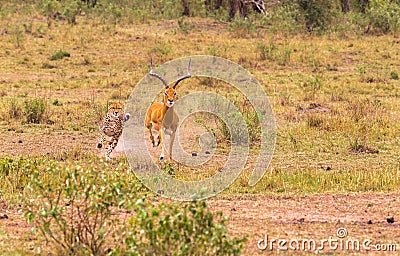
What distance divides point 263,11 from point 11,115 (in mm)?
16204

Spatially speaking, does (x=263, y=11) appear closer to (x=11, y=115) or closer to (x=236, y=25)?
(x=236, y=25)

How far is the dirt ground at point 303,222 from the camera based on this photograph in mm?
5727

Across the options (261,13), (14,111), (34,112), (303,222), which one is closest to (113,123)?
(34,112)

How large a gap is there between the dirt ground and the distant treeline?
1526cm

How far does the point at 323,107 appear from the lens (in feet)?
42.5

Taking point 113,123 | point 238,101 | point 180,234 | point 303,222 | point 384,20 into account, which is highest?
point 180,234

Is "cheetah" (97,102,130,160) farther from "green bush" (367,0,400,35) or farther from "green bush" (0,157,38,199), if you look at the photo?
"green bush" (367,0,400,35)

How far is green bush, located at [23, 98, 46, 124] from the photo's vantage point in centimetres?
1127

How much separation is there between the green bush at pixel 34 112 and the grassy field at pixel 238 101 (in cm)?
2

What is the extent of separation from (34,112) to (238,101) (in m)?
3.14

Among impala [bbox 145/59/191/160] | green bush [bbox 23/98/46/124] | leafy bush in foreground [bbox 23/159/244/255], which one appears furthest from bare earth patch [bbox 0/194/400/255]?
green bush [bbox 23/98/46/124]

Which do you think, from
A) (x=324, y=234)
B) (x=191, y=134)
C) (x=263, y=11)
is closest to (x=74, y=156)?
(x=191, y=134)

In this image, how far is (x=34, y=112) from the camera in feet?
37.0

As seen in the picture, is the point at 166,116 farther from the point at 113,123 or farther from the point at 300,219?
the point at 300,219
